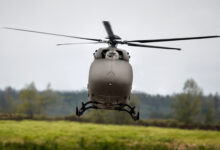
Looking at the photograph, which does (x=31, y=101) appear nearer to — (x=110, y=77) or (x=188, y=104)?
(x=188, y=104)

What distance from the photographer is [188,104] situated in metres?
71.6

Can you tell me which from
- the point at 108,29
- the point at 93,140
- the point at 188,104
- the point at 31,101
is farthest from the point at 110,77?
the point at 31,101

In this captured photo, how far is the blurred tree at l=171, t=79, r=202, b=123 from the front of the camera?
Answer: 6975cm

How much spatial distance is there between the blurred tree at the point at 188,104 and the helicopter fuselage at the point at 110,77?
176 ft

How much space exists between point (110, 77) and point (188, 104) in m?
57.8

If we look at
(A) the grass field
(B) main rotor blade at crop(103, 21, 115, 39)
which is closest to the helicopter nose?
(B) main rotor blade at crop(103, 21, 115, 39)

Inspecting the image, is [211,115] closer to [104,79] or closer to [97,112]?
[97,112]

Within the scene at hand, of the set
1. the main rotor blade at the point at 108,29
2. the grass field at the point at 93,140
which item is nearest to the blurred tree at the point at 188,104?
the grass field at the point at 93,140

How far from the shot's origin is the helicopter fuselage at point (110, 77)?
1719 centimetres

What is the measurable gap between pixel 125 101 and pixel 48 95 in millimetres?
82312

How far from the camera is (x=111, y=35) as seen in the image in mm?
19562

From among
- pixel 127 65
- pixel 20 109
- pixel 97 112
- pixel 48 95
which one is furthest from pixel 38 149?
pixel 48 95

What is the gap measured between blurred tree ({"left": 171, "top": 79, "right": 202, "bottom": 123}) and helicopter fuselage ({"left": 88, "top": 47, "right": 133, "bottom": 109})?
53492mm

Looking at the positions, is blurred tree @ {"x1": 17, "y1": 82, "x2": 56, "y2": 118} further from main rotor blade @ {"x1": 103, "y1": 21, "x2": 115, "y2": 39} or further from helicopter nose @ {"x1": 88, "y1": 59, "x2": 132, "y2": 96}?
helicopter nose @ {"x1": 88, "y1": 59, "x2": 132, "y2": 96}
